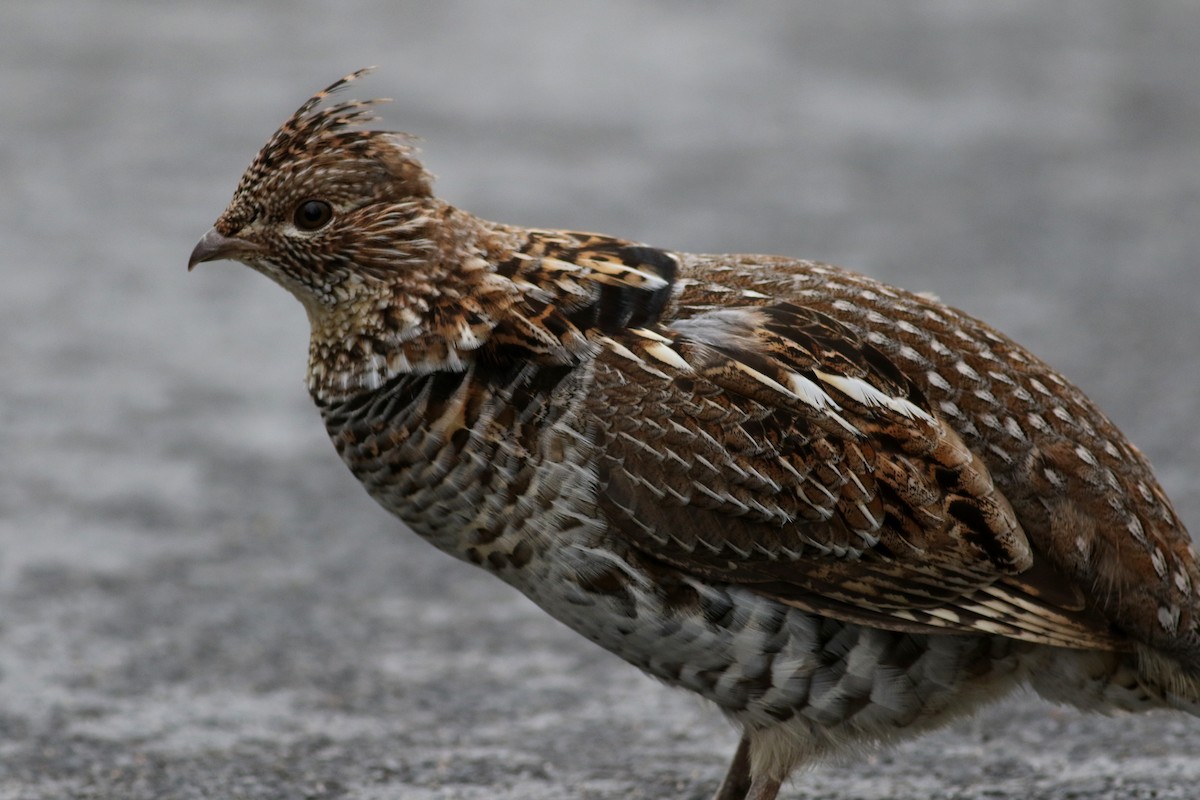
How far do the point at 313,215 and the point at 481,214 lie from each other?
581 cm

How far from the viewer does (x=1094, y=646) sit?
15.8 ft

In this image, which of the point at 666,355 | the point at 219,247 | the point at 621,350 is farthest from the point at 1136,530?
the point at 219,247

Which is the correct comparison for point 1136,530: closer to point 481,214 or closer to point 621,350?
point 621,350

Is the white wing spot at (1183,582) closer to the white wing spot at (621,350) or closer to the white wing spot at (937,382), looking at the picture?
the white wing spot at (937,382)

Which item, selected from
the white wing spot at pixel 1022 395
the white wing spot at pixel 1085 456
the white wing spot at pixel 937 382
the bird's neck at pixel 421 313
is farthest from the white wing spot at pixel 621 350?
the white wing spot at pixel 1085 456

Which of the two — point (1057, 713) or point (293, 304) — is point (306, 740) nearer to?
point (1057, 713)

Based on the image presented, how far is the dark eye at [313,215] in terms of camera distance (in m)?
5.10

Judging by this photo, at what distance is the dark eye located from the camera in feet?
16.7

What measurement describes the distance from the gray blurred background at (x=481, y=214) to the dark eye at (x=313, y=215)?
2.07m

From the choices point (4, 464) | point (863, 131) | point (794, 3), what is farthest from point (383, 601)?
point (794, 3)

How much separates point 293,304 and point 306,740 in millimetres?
4386

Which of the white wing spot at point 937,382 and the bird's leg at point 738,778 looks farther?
the bird's leg at point 738,778

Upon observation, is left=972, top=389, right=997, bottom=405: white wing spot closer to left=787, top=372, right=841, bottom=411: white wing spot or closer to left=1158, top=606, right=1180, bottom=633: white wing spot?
left=787, top=372, right=841, bottom=411: white wing spot

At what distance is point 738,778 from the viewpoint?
554cm
